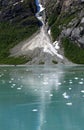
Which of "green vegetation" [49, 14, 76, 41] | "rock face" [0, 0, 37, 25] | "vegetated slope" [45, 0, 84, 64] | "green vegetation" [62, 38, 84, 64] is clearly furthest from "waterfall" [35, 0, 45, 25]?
"green vegetation" [62, 38, 84, 64]

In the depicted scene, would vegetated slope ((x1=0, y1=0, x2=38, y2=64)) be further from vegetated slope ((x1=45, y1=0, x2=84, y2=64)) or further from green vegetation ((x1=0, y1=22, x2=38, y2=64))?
vegetated slope ((x1=45, y1=0, x2=84, y2=64))

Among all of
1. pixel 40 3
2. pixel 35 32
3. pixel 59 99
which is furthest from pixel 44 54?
pixel 59 99

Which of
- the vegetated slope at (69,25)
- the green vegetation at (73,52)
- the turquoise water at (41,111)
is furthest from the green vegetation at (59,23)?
the turquoise water at (41,111)

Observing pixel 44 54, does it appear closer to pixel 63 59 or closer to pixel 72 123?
pixel 63 59

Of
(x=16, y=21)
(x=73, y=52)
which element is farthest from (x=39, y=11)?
(x=73, y=52)

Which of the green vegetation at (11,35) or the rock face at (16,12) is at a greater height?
the rock face at (16,12)

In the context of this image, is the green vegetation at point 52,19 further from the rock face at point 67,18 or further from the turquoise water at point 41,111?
the turquoise water at point 41,111
